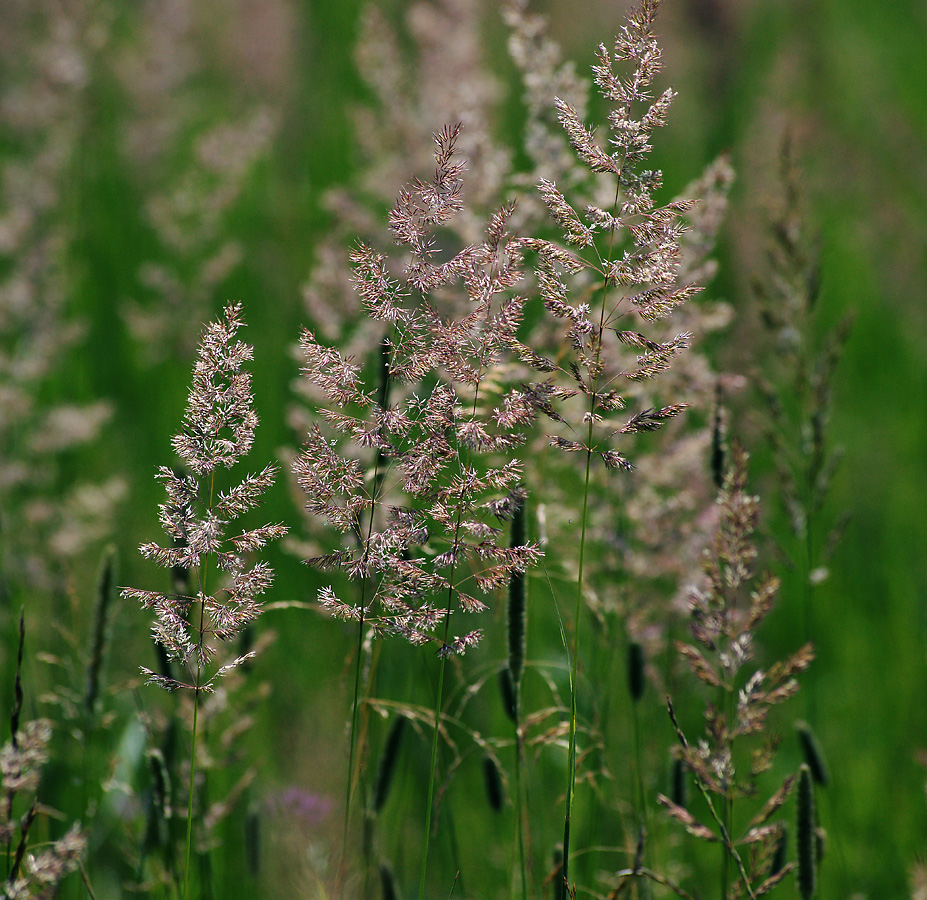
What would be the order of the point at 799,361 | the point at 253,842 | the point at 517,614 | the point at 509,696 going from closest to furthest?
the point at 517,614, the point at 509,696, the point at 253,842, the point at 799,361

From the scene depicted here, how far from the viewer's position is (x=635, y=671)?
1946mm

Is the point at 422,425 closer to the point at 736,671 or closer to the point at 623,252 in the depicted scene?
the point at 623,252

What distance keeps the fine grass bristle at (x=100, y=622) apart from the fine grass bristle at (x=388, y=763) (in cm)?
60

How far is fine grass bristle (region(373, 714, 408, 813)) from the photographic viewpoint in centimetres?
179

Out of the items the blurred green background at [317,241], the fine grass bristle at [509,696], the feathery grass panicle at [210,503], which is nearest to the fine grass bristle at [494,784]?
the fine grass bristle at [509,696]

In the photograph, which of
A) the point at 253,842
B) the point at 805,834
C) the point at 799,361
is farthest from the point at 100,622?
the point at 799,361

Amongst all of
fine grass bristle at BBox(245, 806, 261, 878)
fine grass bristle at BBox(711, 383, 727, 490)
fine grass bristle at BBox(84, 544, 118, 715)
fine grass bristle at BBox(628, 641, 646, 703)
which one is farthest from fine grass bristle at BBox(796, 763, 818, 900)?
fine grass bristle at BBox(84, 544, 118, 715)

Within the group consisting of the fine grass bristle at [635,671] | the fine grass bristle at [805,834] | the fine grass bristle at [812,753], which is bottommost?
the fine grass bristle at [805,834]

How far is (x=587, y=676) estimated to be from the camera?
253cm

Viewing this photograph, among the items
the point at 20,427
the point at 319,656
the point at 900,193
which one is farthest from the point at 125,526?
the point at 900,193

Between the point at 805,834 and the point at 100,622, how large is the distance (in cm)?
138

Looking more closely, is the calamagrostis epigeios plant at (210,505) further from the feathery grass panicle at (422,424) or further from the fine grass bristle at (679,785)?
the fine grass bristle at (679,785)

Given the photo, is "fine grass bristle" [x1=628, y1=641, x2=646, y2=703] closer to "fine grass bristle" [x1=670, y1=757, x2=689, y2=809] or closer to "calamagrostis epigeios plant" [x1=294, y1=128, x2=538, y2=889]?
"fine grass bristle" [x1=670, y1=757, x2=689, y2=809]

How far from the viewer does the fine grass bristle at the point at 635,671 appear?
76.6 inches
